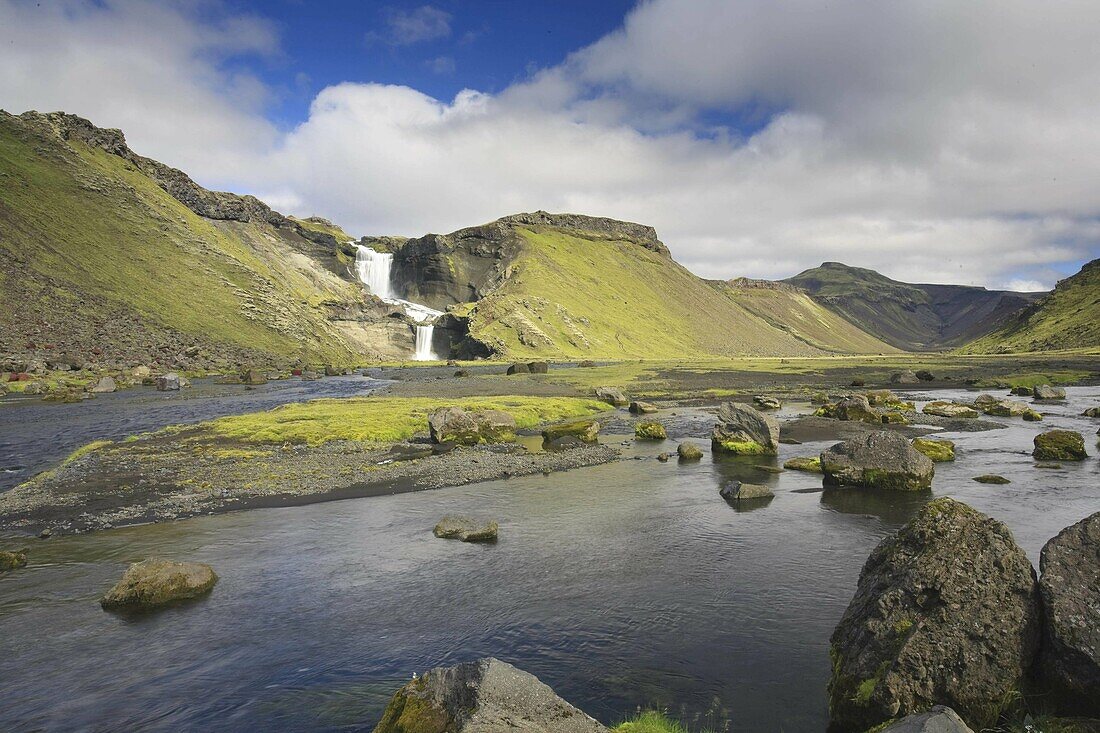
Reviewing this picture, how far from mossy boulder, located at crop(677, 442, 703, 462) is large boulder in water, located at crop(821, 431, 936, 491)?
7524 millimetres

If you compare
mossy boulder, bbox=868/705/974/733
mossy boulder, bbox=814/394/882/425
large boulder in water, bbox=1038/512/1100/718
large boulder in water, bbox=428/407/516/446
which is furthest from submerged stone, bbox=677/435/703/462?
mossy boulder, bbox=868/705/974/733

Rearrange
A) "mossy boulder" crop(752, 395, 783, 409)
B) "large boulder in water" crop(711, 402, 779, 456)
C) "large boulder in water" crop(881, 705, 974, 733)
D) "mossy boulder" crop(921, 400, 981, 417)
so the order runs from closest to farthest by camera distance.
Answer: "large boulder in water" crop(881, 705, 974, 733), "large boulder in water" crop(711, 402, 779, 456), "mossy boulder" crop(921, 400, 981, 417), "mossy boulder" crop(752, 395, 783, 409)

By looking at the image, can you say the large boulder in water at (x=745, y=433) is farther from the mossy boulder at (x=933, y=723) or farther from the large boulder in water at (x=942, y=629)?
the mossy boulder at (x=933, y=723)

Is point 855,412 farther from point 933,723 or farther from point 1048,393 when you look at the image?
point 933,723

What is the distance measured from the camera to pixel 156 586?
15211 mm

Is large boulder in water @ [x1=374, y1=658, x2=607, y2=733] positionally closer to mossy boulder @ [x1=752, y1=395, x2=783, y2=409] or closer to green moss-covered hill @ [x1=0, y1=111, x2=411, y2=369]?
mossy boulder @ [x1=752, y1=395, x2=783, y2=409]

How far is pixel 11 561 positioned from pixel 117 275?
119167 millimetres

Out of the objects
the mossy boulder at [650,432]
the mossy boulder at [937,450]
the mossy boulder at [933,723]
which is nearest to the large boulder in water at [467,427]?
the mossy boulder at [650,432]

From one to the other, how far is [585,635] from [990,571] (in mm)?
8152

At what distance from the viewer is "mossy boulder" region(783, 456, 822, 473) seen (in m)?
30.0

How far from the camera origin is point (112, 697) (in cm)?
1112

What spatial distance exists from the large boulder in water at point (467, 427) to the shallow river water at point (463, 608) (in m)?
13.1

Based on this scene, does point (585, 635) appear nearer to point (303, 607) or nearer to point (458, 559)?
point (458, 559)

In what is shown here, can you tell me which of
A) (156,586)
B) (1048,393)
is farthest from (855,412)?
(156,586)
